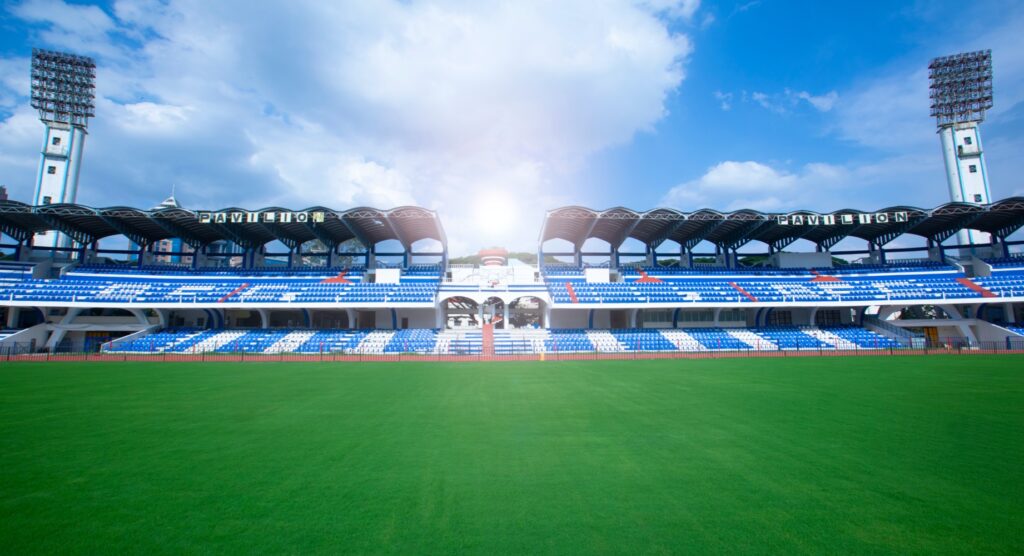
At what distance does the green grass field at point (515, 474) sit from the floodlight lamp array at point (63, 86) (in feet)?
163

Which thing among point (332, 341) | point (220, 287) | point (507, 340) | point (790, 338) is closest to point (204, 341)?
point (220, 287)

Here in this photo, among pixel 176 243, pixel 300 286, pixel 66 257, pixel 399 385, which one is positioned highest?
pixel 176 243

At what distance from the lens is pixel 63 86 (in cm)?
4306

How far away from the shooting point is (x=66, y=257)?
4034 cm

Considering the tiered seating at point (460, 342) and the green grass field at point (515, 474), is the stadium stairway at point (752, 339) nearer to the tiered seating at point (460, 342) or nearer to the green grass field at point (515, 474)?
the tiered seating at point (460, 342)

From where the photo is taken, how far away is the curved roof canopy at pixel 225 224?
117 feet

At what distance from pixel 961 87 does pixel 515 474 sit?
65.9m

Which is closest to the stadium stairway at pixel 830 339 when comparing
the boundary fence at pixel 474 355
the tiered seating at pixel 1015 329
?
the boundary fence at pixel 474 355

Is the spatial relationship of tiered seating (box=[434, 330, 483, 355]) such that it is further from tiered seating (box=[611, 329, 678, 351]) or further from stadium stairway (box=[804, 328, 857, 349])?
stadium stairway (box=[804, 328, 857, 349])

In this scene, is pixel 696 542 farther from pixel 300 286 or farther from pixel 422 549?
pixel 300 286

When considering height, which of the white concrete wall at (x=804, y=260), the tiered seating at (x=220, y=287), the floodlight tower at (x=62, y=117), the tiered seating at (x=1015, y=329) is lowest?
the tiered seating at (x=1015, y=329)

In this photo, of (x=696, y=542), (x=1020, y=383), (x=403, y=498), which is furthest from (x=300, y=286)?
(x=1020, y=383)

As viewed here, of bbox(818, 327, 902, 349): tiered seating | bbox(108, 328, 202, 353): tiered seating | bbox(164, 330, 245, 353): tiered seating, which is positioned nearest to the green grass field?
bbox(164, 330, 245, 353): tiered seating

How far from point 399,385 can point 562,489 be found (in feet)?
34.4
